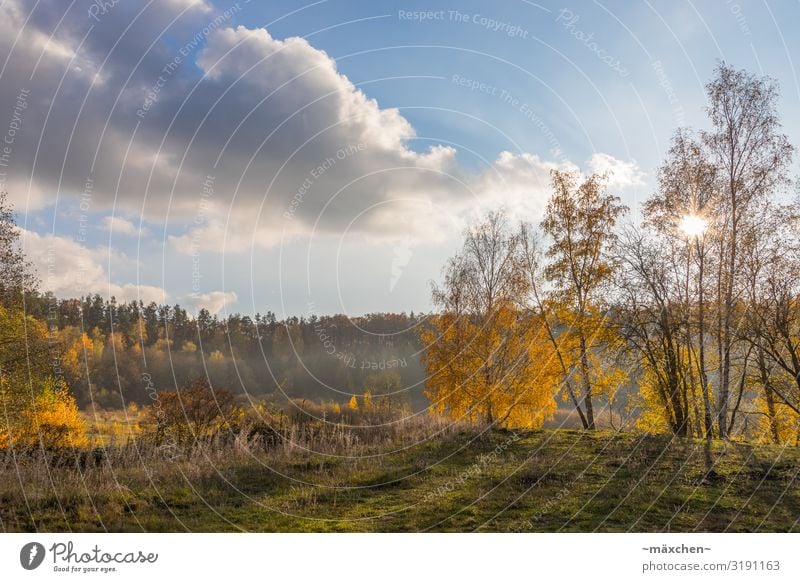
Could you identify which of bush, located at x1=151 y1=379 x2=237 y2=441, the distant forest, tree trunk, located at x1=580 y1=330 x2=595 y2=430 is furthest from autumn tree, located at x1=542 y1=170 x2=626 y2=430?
the distant forest

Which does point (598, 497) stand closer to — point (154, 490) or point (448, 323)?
point (154, 490)

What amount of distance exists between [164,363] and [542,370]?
111m

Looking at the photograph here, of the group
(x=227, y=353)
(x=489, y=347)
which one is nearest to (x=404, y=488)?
(x=489, y=347)

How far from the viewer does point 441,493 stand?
13.9 metres

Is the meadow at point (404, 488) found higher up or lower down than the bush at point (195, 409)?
higher up

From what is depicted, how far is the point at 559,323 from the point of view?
92.6 feet

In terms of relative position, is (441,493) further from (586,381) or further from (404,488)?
(586,381)
